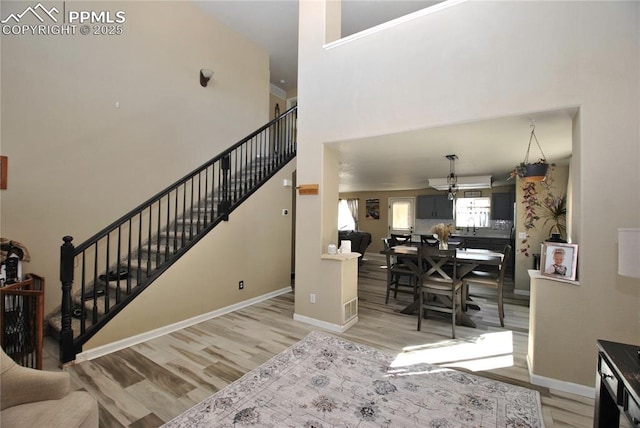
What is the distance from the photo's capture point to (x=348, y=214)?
10.8m

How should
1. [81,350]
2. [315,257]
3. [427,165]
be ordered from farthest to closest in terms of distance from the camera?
[427,165] → [315,257] → [81,350]

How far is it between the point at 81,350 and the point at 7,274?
1144 mm

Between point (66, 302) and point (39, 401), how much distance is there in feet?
5.04

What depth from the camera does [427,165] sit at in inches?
206

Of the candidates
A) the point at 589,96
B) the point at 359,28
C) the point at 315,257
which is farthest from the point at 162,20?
the point at 589,96

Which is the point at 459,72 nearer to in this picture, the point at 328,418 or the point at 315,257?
the point at 315,257

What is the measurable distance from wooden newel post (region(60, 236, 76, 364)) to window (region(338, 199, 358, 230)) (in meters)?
8.59

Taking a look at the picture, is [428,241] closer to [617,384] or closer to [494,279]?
[494,279]

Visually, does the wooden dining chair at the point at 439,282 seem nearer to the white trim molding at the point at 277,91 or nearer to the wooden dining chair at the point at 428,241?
the wooden dining chair at the point at 428,241

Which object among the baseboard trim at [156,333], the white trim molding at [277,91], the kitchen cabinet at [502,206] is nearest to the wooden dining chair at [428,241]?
the kitchen cabinet at [502,206]

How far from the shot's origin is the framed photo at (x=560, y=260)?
2236 millimetres

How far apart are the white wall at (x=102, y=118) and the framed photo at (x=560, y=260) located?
202 inches

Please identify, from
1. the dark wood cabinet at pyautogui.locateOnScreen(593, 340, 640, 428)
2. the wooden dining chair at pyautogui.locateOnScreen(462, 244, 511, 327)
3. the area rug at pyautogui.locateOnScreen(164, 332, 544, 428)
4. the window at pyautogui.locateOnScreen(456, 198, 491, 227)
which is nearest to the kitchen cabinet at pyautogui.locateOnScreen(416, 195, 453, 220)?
the window at pyautogui.locateOnScreen(456, 198, 491, 227)

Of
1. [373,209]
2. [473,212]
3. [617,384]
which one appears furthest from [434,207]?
[617,384]
